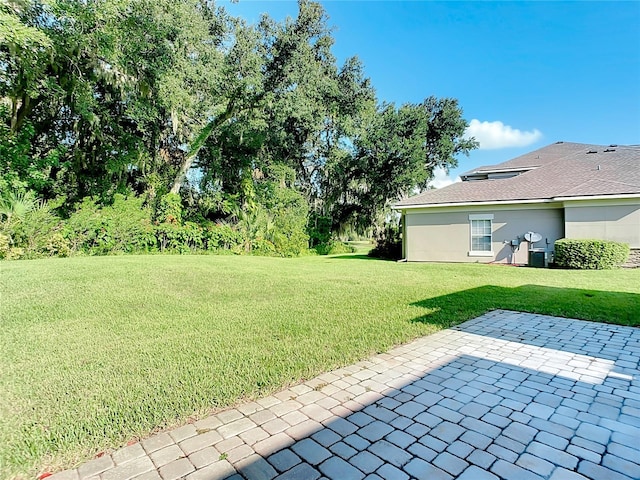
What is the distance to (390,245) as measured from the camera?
17688mm

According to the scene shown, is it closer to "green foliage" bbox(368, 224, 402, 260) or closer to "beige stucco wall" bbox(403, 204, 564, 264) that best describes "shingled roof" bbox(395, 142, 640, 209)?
"beige stucco wall" bbox(403, 204, 564, 264)

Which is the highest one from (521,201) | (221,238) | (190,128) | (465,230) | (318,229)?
(190,128)

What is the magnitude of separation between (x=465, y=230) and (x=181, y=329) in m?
12.4

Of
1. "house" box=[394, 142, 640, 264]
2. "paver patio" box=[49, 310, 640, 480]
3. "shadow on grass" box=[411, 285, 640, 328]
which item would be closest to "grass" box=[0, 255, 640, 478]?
"shadow on grass" box=[411, 285, 640, 328]

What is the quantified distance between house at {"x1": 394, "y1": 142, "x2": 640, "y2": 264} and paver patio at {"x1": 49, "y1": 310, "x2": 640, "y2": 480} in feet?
33.7

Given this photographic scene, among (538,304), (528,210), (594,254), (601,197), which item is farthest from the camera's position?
(528,210)

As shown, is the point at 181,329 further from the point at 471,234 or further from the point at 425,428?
the point at 471,234

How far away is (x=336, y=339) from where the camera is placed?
169 inches

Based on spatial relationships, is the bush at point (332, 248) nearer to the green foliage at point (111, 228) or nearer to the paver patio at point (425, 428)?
the green foliage at point (111, 228)

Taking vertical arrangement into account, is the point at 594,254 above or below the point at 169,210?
below

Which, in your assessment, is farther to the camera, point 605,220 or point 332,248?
point 332,248

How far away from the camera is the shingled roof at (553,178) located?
12.3m

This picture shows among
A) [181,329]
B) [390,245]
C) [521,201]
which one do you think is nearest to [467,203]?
[521,201]

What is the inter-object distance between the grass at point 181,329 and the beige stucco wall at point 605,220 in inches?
89.4
